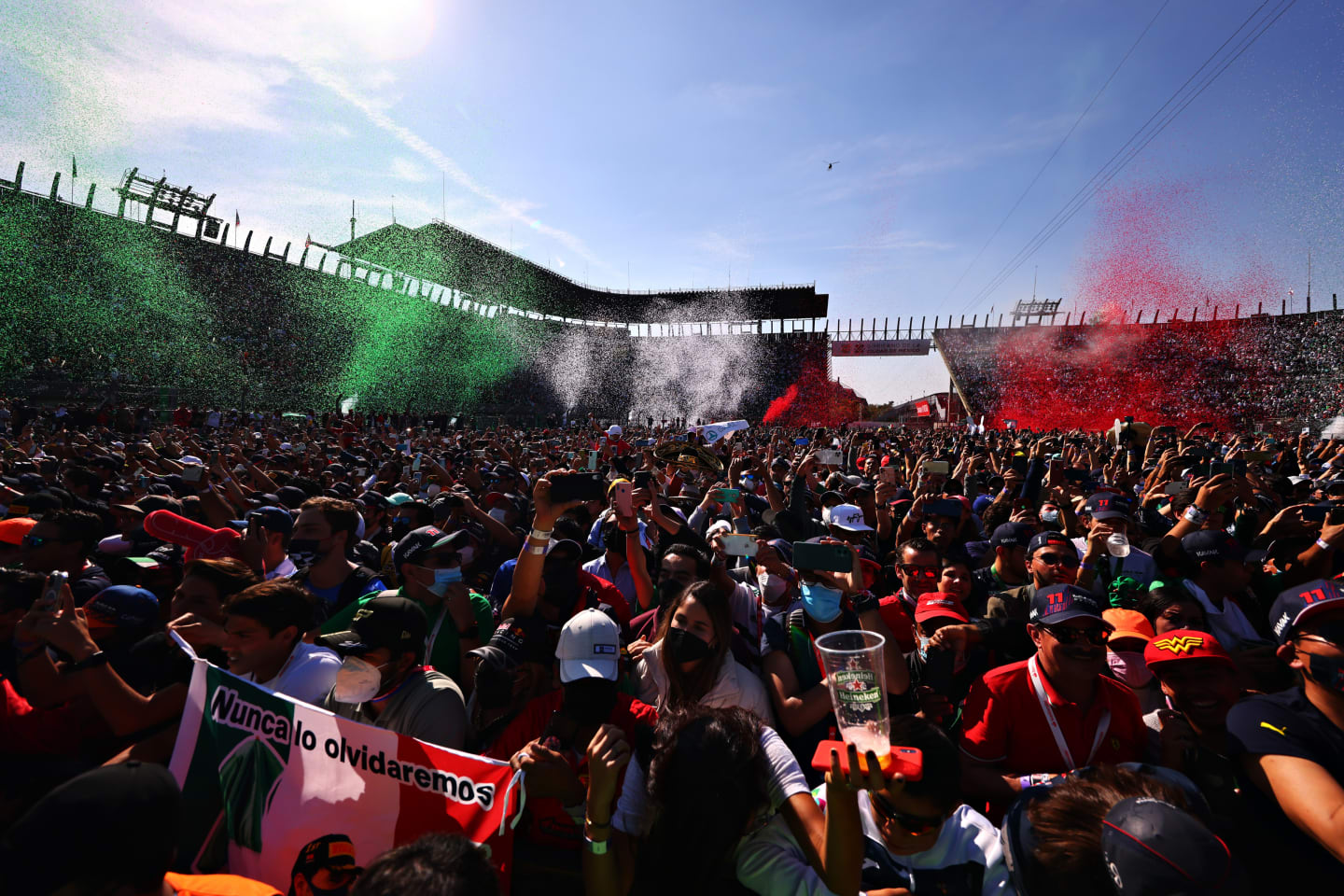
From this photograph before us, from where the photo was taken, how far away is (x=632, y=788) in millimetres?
1854

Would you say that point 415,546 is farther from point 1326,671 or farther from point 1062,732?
point 1326,671

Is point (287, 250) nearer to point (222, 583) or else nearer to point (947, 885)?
point (222, 583)

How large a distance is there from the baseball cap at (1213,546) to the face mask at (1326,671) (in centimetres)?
236

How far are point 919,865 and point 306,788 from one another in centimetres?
195

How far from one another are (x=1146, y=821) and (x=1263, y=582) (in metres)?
4.27

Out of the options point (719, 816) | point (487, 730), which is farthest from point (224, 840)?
point (719, 816)

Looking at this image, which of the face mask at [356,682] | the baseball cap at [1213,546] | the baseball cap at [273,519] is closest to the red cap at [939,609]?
the baseball cap at [1213,546]

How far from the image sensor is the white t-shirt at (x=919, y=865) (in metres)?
1.78

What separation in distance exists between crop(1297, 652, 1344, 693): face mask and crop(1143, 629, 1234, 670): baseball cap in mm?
366

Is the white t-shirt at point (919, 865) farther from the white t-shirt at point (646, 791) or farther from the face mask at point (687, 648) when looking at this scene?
the face mask at point (687, 648)

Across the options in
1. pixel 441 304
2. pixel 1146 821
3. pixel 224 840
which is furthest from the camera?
pixel 441 304

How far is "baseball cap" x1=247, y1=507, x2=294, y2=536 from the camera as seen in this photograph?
4.06 meters

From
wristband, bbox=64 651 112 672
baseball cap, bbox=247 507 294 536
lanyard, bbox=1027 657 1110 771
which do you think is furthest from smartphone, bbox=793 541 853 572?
baseball cap, bbox=247 507 294 536

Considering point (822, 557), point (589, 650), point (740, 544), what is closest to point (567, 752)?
point (589, 650)
